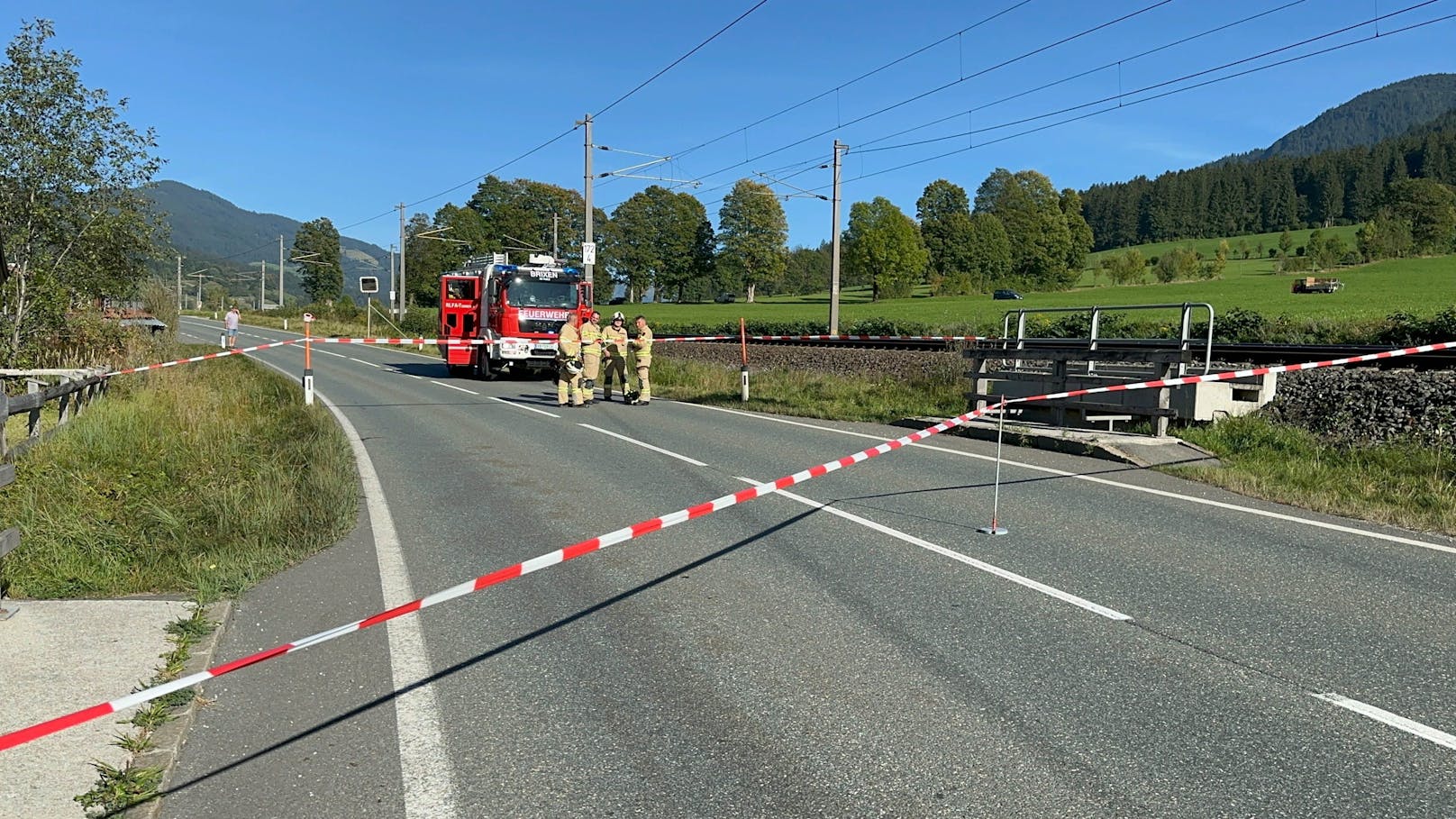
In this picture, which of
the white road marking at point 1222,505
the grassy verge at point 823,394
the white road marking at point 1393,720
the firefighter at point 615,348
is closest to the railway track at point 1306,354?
the grassy verge at point 823,394

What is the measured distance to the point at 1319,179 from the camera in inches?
4980

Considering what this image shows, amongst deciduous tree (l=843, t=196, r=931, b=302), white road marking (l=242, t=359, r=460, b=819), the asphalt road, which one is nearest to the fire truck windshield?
the asphalt road

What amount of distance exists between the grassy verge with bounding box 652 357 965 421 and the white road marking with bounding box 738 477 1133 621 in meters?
7.51

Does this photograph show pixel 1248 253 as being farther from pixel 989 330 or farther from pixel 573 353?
pixel 573 353

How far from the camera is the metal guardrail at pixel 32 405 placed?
5.19 m

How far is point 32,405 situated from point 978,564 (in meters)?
6.93

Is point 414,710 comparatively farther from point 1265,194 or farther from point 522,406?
point 1265,194

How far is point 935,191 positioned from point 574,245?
40.5 meters

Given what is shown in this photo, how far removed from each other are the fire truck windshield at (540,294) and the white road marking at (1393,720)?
22014 millimetres

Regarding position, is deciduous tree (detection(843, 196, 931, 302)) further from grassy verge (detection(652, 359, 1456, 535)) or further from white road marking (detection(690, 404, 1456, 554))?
white road marking (detection(690, 404, 1456, 554))

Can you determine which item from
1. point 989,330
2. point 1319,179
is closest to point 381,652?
point 989,330

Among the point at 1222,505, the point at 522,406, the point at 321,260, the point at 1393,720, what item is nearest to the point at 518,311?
the point at 522,406

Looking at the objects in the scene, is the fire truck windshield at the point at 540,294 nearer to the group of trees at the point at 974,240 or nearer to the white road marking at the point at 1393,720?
the white road marking at the point at 1393,720

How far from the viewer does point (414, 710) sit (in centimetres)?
406
